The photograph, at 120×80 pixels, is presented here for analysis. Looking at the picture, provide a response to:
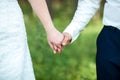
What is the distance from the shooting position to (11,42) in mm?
4516

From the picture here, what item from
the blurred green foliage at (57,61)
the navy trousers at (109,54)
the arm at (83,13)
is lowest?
the blurred green foliage at (57,61)

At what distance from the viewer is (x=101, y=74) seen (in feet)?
16.0

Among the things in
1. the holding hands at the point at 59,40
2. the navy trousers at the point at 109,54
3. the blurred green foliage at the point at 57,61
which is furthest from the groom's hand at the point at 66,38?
the blurred green foliage at the point at 57,61

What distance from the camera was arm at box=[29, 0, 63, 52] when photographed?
4754 mm

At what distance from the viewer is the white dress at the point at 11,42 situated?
451 centimetres

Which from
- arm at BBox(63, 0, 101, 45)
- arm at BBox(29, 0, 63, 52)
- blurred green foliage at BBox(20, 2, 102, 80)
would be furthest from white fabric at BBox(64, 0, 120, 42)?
blurred green foliage at BBox(20, 2, 102, 80)

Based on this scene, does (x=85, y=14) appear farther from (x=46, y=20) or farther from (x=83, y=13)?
(x=46, y=20)

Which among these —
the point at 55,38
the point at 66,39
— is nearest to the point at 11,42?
the point at 55,38

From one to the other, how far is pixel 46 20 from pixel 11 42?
0.41 metres

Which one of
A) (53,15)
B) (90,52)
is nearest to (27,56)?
(90,52)

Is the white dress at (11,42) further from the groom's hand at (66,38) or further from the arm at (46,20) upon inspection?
the groom's hand at (66,38)

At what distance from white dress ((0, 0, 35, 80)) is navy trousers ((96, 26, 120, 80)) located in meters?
0.58

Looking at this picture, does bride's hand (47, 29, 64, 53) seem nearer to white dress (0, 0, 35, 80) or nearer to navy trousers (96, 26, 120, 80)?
navy trousers (96, 26, 120, 80)

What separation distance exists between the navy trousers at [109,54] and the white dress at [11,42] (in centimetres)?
58
